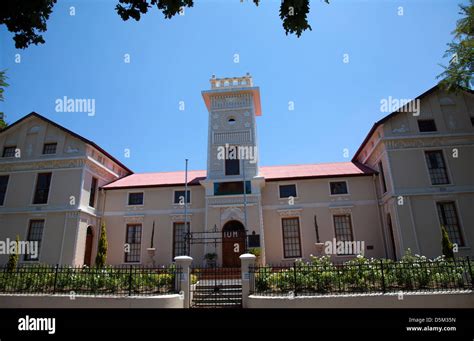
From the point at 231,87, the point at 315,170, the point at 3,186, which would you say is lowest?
the point at 3,186

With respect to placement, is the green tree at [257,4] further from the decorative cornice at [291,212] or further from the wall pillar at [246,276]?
the decorative cornice at [291,212]

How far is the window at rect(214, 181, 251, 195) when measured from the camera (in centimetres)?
2167

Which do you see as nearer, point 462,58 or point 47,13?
point 47,13

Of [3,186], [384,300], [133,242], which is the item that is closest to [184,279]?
[384,300]

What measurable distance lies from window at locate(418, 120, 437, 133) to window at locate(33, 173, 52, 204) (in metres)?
26.2

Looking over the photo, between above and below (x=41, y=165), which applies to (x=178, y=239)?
below

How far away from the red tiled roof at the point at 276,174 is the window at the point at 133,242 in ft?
10.7

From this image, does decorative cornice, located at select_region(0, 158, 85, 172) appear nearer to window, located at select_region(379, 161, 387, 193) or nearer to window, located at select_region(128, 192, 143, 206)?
window, located at select_region(128, 192, 143, 206)

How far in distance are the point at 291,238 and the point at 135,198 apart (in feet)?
39.7

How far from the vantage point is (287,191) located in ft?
73.3

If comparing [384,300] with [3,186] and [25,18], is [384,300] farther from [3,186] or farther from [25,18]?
[3,186]

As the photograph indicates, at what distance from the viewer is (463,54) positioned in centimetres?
1831

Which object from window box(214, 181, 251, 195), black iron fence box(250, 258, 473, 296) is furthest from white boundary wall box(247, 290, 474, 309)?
window box(214, 181, 251, 195)
